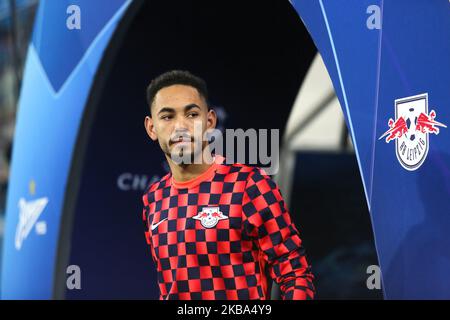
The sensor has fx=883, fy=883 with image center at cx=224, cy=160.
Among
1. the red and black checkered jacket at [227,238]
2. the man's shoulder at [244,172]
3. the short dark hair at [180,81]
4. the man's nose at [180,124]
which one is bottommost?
the red and black checkered jacket at [227,238]

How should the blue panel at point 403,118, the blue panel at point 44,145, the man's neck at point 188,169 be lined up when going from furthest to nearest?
1. the blue panel at point 44,145
2. the man's neck at point 188,169
3. the blue panel at point 403,118

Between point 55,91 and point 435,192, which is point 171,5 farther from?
point 435,192

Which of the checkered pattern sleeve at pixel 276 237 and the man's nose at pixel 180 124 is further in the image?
the man's nose at pixel 180 124

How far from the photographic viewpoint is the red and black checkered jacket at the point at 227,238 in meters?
2.63

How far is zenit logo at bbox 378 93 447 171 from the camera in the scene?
260 centimetres

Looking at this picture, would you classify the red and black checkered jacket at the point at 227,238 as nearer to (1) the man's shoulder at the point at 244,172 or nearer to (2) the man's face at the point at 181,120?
(1) the man's shoulder at the point at 244,172

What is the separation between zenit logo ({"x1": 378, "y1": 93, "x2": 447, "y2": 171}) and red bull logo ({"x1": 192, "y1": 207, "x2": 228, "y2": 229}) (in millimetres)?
585

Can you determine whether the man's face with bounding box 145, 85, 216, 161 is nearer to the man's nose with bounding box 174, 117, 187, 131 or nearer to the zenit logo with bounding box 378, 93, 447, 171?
the man's nose with bounding box 174, 117, 187, 131

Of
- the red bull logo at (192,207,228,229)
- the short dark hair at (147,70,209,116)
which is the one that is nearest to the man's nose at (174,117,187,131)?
the short dark hair at (147,70,209,116)

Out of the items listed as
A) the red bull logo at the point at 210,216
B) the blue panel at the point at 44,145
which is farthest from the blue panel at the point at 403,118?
the blue panel at the point at 44,145

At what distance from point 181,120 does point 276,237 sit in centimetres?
46

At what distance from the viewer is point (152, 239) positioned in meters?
2.85
